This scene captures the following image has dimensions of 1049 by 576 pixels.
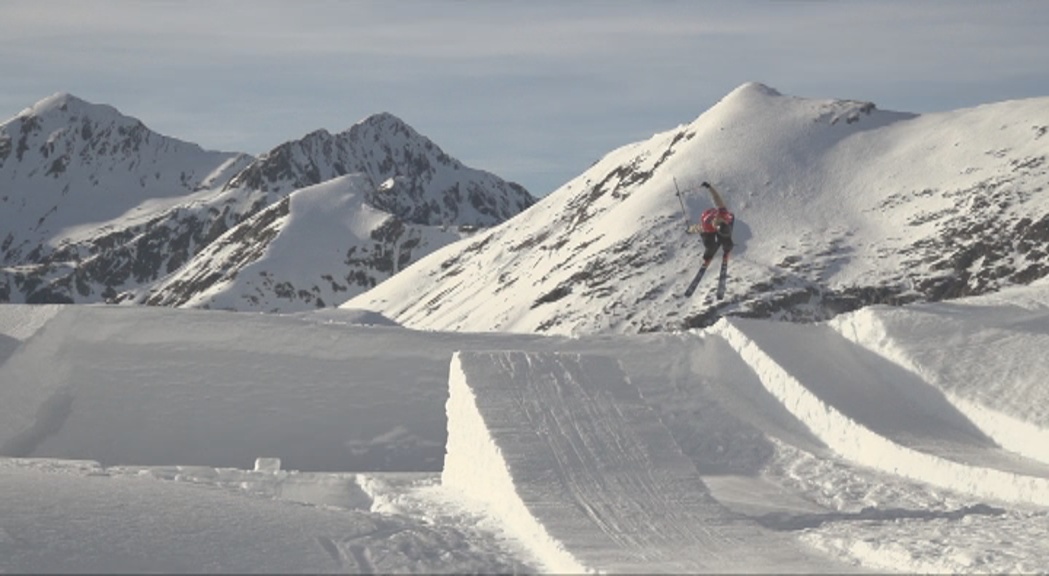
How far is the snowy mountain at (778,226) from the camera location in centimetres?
7506

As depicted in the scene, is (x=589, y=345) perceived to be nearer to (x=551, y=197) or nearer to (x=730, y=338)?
(x=730, y=338)

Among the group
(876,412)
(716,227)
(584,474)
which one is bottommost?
(584,474)

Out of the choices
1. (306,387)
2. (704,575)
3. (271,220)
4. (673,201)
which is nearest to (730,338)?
(306,387)

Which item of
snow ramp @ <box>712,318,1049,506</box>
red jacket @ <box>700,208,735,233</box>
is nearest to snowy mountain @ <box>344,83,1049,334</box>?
snow ramp @ <box>712,318,1049,506</box>

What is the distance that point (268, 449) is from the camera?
26.7m

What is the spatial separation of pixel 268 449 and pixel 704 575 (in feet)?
45.8

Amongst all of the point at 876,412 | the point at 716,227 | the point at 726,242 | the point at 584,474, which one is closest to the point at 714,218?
the point at 716,227

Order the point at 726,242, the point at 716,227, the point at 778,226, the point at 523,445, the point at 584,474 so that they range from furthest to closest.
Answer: the point at 778,226 < the point at 726,242 < the point at 716,227 < the point at 523,445 < the point at 584,474

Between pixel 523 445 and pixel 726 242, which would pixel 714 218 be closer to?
pixel 726 242

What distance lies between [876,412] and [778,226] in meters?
62.3

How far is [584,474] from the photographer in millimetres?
19828

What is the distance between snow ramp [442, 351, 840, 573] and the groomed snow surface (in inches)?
2.3

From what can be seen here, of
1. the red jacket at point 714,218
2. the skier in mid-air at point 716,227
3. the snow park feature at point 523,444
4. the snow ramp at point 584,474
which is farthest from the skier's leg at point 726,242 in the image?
the snow ramp at point 584,474

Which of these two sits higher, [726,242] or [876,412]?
[726,242]
